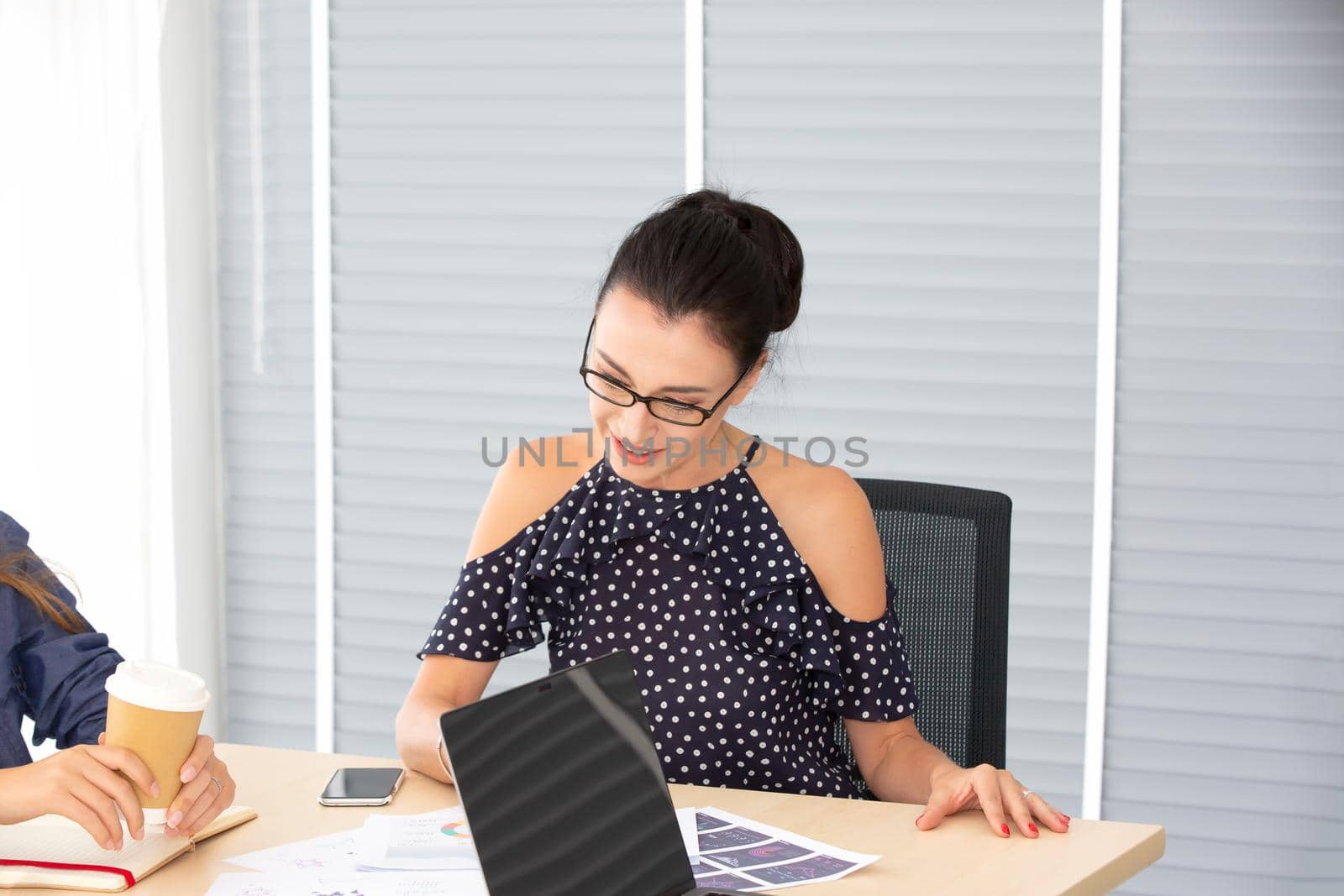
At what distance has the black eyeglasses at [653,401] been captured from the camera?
1548mm

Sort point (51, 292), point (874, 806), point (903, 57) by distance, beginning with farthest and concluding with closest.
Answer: point (51, 292) → point (903, 57) → point (874, 806)

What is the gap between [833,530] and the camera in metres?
1.67

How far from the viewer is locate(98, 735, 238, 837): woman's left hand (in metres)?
1.17

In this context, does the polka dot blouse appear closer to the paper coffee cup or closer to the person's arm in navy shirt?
the person's arm in navy shirt

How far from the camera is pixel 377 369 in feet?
10.2

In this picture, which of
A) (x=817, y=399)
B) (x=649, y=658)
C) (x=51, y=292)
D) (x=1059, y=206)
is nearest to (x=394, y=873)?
(x=649, y=658)

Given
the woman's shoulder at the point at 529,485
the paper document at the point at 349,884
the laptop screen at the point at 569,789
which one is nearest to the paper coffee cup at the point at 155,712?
the paper document at the point at 349,884

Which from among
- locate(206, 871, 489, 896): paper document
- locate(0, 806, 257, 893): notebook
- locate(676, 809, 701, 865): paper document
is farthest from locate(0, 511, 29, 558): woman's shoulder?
locate(676, 809, 701, 865): paper document

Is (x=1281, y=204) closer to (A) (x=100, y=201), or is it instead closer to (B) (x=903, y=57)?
(B) (x=903, y=57)

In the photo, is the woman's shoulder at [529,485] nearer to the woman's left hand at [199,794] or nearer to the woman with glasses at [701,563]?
the woman with glasses at [701,563]

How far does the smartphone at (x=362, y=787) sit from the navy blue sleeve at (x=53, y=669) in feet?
0.88

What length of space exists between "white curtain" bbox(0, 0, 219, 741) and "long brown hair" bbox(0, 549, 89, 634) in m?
1.61

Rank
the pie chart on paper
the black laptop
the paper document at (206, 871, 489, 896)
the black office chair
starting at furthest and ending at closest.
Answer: the black office chair
the pie chart on paper
the paper document at (206, 871, 489, 896)
the black laptop

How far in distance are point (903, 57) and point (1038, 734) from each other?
4.72ft
